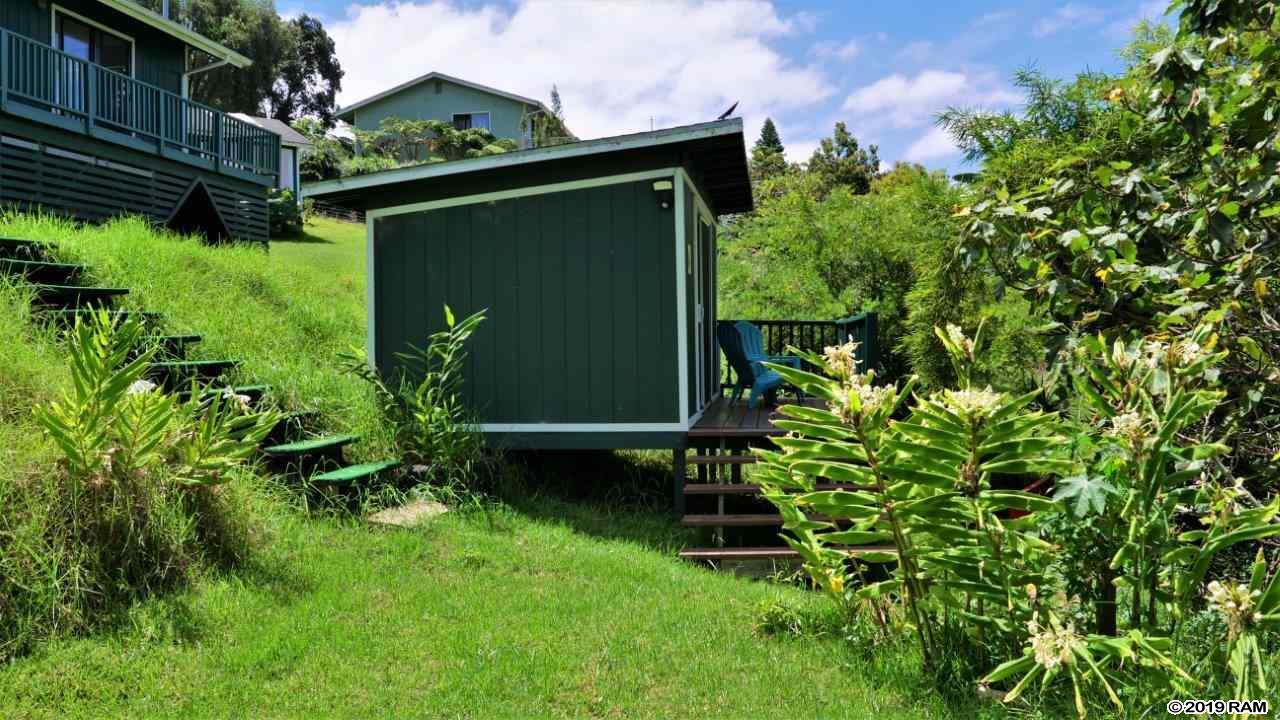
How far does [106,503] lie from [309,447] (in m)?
1.89

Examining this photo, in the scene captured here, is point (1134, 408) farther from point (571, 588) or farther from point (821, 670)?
point (571, 588)

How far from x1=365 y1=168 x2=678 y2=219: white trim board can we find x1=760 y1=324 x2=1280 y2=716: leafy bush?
3718 millimetres

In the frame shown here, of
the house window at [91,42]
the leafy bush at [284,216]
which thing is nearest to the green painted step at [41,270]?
the house window at [91,42]

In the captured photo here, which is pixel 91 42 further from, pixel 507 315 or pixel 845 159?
pixel 845 159

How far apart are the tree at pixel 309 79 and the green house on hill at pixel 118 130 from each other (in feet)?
105

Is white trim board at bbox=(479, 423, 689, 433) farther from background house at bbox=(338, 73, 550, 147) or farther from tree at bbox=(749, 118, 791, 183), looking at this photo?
background house at bbox=(338, 73, 550, 147)

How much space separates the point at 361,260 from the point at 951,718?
1778 centimetres

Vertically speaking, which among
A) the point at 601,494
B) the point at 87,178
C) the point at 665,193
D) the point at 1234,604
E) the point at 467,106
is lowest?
the point at 601,494

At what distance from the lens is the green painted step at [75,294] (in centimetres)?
663

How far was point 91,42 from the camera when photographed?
46.6 ft

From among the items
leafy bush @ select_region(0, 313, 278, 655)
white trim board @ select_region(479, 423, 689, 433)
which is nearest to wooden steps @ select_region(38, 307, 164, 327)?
leafy bush @ select_region(0, 313, 278, 655)

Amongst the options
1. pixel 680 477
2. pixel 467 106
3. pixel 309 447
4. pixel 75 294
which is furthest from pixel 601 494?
pixel 467 106

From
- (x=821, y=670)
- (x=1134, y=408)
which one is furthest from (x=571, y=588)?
(x=1134, y=408)

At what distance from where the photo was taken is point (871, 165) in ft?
111
